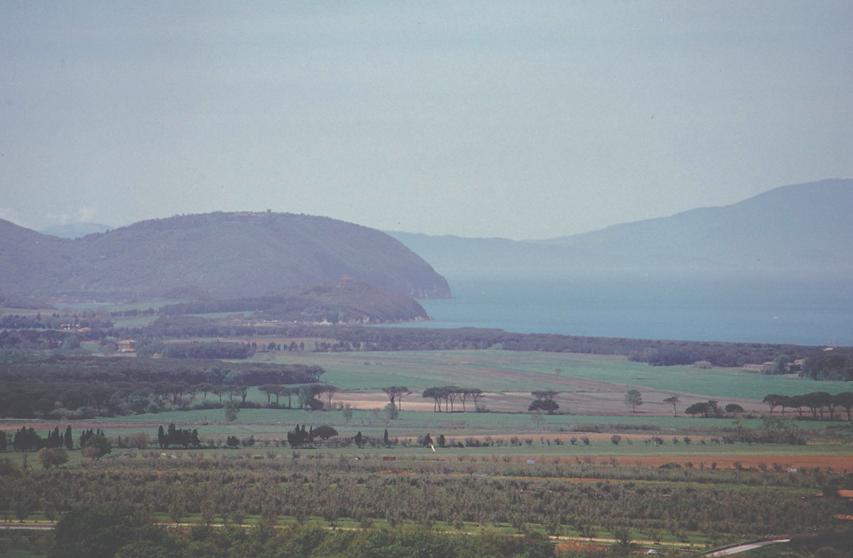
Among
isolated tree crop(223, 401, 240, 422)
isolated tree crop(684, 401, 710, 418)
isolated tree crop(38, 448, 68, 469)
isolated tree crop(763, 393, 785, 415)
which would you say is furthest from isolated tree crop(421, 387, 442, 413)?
isolated tree crop(38, 448, 68, 469)

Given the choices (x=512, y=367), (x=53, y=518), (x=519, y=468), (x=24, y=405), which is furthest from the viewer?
(x=512, y=367)

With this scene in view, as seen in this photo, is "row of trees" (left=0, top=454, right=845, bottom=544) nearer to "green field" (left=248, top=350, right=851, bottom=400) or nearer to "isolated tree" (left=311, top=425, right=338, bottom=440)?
"isolated tree" (left=311, top=425, right=338, bottom=440)

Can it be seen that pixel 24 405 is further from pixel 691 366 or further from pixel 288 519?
pixel 691 366

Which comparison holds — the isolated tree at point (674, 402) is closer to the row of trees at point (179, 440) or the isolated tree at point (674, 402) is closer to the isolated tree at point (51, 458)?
the row of trees at point (179, 440)

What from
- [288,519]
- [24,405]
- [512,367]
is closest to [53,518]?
[288,519]

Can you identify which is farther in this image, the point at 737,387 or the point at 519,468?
the point at 737,387

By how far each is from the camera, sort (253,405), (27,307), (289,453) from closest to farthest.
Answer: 1. (289,453)
2. (253,405)
3. (27,307)
